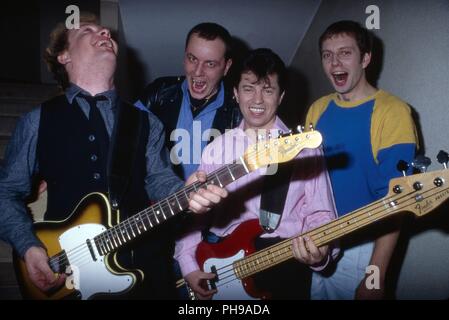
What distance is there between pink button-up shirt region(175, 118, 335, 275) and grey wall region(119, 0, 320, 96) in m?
1.24

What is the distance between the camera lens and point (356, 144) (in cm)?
A: 136

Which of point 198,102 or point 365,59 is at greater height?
point 365,59

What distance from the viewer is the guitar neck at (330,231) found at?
1.08 meters

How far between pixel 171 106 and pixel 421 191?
1.25 m

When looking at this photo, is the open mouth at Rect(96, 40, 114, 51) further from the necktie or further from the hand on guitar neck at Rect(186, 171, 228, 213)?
the hand on guitar neck at Rect(186, 171, 228, 213)

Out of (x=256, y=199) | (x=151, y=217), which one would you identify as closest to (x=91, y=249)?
(x=151, y=217)

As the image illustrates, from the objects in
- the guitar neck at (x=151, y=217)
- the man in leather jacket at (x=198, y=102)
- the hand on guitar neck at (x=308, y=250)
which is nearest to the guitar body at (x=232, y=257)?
the hand on guitar neck at (x=308, y=250)

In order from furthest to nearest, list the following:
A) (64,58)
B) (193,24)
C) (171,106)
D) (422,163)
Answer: (193,24) → (171,106) → (64,58) → (422,163)

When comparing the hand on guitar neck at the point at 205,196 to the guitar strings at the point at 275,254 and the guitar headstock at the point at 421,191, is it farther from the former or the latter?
the guitar headstock at the point at 421,191

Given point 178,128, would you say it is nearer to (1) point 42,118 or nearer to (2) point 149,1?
(1) point 42,118

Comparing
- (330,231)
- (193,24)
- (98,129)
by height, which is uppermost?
(193,24)

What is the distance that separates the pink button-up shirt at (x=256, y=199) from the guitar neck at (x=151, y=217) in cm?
24

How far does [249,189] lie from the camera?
4.57 ft

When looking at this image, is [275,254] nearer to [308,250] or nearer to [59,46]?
[308,250]
